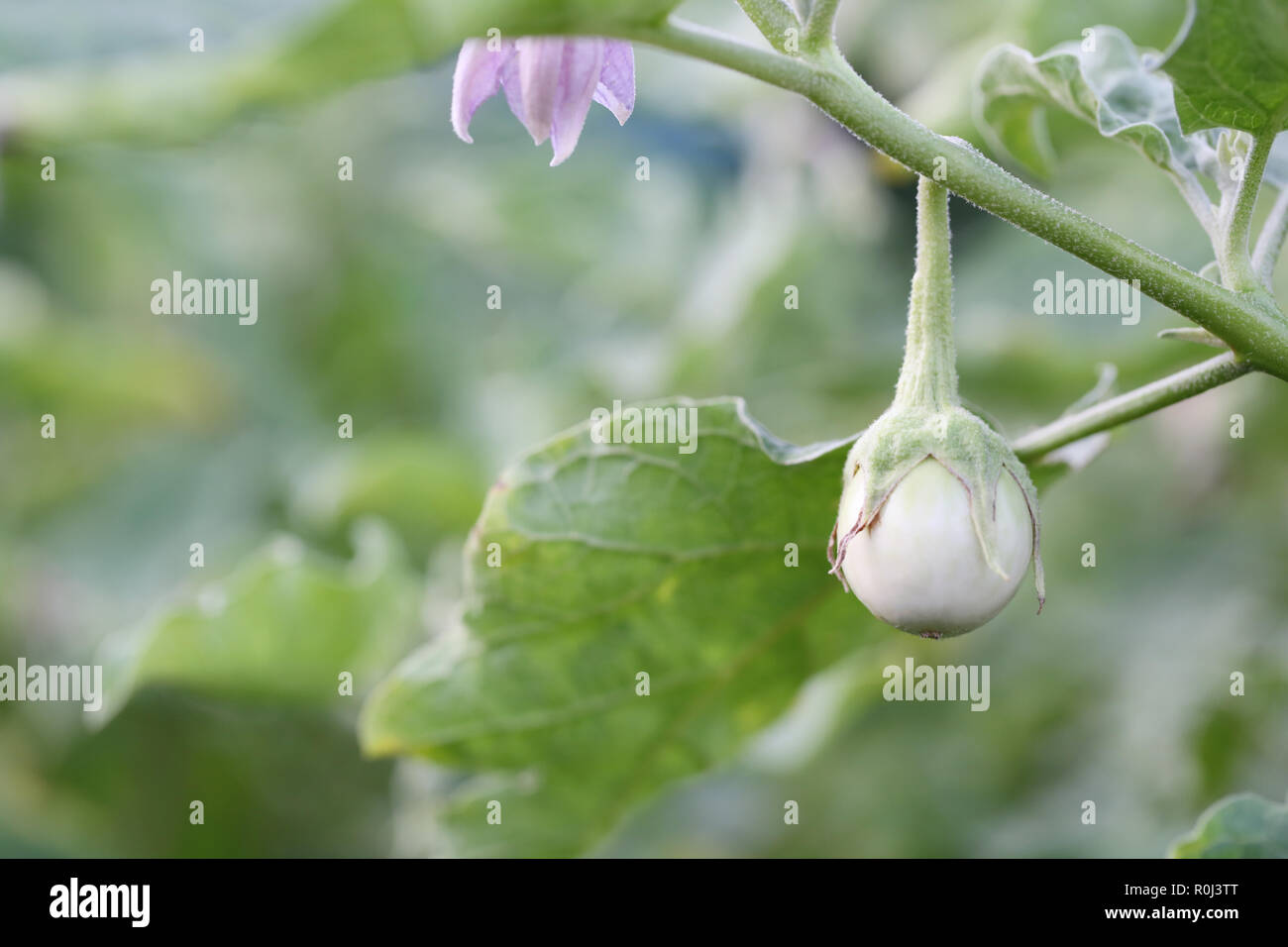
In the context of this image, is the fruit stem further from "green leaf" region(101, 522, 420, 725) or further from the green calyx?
"green leaf" region(101, 522, 420, 725)

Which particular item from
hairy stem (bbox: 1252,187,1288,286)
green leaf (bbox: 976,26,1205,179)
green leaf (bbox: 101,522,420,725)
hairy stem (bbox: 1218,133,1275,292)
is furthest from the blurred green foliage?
hairy stem (bbox: 1218,133,1275,292)

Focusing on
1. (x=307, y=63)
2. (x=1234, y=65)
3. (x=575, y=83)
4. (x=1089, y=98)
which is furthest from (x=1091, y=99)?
(x=307, y=63)

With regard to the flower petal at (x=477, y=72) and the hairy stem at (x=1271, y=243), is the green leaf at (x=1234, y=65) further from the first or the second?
the flower petal at (x=477, y=72)

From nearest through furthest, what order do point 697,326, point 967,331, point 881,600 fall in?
point 881,600, point 967,331, point 697,326

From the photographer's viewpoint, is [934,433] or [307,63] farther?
[934,433]

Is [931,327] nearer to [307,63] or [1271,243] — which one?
[1271,243]

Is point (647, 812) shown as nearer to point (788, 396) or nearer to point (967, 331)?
point (788, 396)
